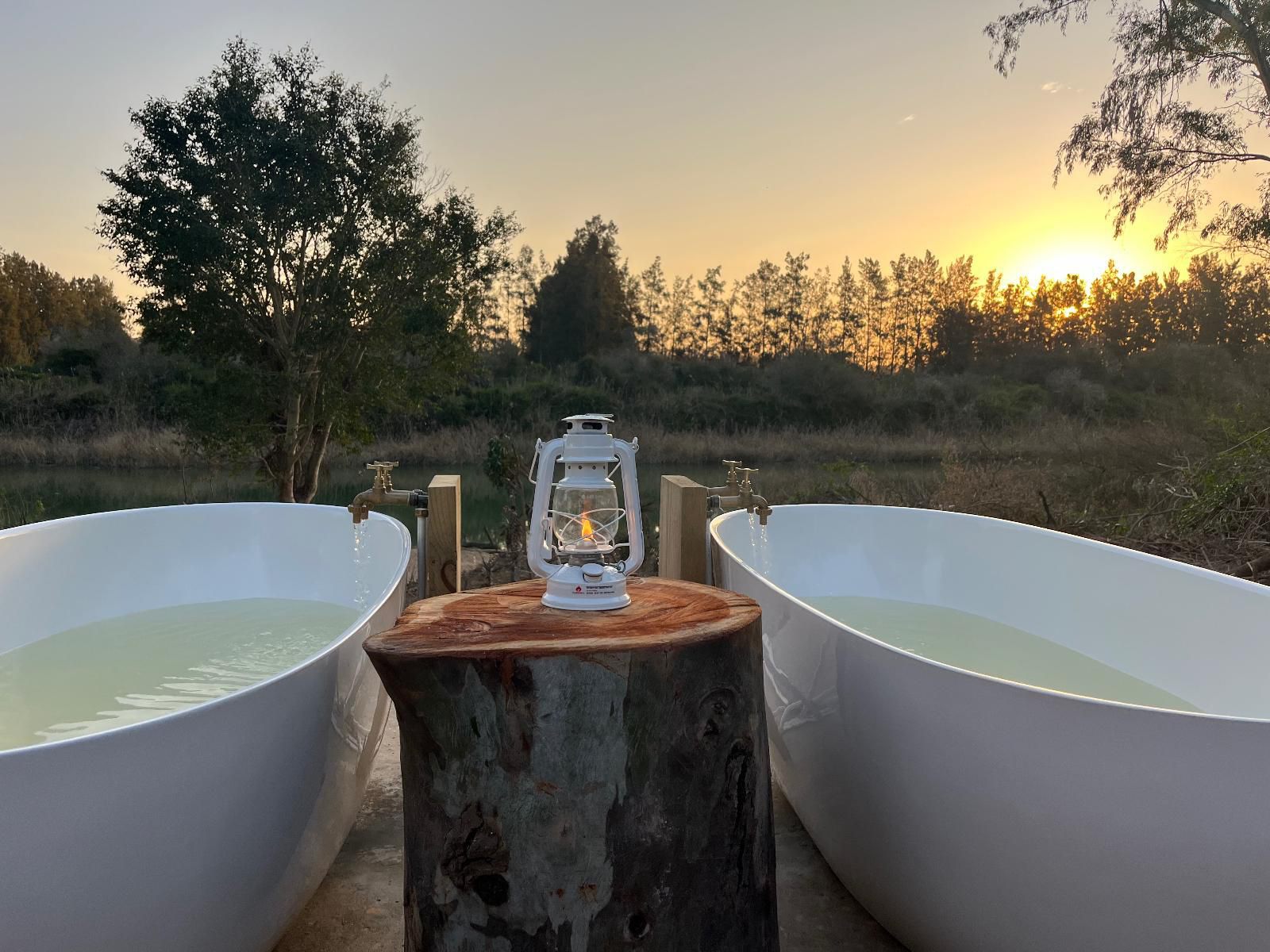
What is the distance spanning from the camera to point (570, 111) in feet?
19.5

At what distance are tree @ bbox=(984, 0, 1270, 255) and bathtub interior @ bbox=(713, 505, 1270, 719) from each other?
4317 millimetres

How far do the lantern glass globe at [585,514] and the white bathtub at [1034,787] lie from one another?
0.41 meters

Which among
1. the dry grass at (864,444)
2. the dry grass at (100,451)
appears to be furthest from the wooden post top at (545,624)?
the dry grass at (100,451)

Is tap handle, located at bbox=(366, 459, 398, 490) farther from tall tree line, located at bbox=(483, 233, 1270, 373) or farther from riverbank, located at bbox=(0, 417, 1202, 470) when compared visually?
tall tree line, located at bbox=(483, 233, 1270, 373)

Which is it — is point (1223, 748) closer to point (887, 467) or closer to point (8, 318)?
point (887, 467)

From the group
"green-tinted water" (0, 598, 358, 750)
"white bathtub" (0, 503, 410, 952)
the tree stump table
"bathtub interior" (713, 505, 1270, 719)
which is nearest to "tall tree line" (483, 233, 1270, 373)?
"bathtub interior" (713, 505, 1270, 719)

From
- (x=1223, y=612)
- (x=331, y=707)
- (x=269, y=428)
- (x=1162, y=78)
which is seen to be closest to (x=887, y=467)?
(x=1162, y=78)

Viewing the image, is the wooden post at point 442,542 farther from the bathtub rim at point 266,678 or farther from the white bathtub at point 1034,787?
the white bathtub at point 1034,787

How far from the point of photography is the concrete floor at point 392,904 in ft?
4.80

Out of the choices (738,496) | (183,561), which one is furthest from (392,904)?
(183,561)

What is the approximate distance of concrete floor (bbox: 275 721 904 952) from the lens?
4.80 feet

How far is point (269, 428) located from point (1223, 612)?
17.4ft

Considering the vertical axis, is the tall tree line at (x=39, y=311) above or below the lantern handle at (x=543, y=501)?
above

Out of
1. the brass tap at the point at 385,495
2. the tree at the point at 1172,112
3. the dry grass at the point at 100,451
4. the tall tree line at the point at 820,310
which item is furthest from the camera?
the tall tree line at the point at 820,310
